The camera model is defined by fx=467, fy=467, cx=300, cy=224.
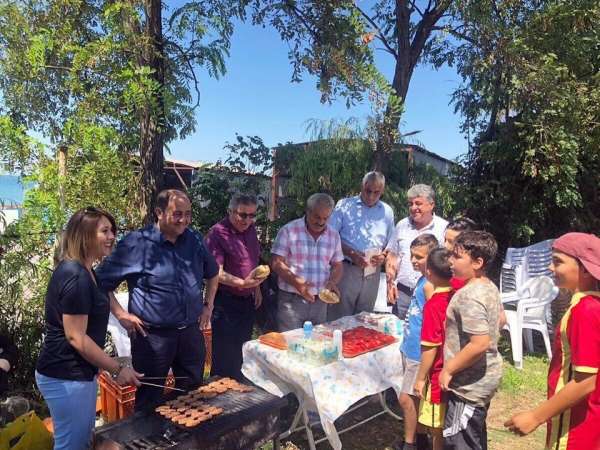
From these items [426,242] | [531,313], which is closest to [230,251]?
[426,242]

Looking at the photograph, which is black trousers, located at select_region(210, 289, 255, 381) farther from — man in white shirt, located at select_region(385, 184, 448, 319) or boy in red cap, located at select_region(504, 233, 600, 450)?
boy in red cap, located at select_region(504, 233, 600, 450)

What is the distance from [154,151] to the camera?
385 centimetres

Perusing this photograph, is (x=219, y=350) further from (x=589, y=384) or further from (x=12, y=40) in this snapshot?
(x=12, y=40)

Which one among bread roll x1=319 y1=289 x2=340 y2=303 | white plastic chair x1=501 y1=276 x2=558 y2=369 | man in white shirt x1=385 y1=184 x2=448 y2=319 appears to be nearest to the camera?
bread roll x1=319 y1=289 x2=340 y2=303

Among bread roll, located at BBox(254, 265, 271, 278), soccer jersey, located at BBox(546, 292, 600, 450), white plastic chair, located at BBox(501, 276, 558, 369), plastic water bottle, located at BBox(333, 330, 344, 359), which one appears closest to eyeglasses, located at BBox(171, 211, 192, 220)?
bread roll, located at BBox(254, 265, 271, 278)

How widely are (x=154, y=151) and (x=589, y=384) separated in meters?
3.32

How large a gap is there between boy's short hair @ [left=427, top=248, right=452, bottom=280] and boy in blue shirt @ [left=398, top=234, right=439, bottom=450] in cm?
23

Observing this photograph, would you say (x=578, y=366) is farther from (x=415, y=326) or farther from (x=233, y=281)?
(x=233, y=281)

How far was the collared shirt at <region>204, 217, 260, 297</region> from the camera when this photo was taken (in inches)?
135

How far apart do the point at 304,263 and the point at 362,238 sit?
72cm

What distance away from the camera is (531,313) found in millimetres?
5461

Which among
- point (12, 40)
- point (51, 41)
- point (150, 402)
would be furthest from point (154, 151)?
point (150, 402)

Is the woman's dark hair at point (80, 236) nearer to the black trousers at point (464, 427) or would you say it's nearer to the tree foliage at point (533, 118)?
the black trousers at point (464, 427)

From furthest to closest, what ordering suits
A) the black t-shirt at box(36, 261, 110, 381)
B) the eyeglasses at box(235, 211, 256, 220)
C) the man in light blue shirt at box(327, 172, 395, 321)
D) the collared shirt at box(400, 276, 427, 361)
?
the man in light blue shirt at box(327, 172, 395, 321) → the eyeglasses at box(235, 211, 256, 220) → the collared shirt at box(400, 276, 427, 361) → the black t-shirt at box(36, 261, 110, 381)
